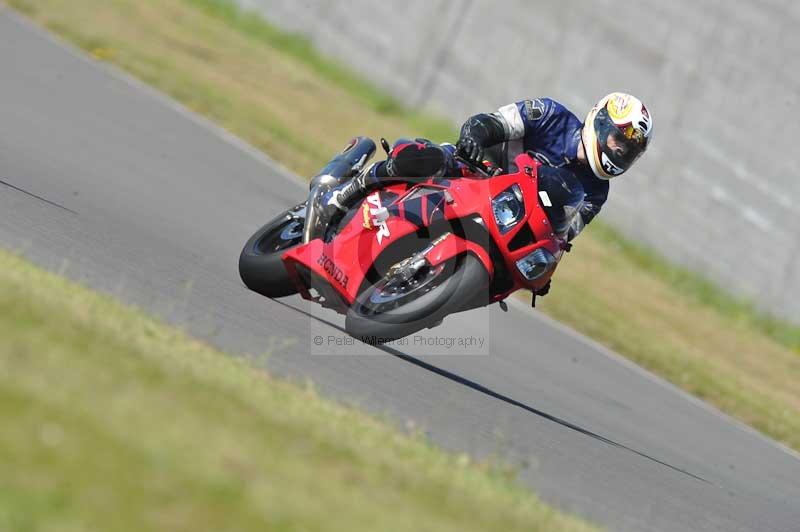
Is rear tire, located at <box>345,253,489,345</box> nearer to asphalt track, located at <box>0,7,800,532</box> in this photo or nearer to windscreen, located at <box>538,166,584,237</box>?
asphalt track, located at <box>0,7,800,532</box>

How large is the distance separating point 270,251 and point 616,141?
2114 millimetres

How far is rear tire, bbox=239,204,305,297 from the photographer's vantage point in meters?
7.49

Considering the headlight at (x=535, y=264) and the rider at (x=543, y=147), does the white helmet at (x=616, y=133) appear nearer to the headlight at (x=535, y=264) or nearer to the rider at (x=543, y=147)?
the rider at (x=543, y=147)

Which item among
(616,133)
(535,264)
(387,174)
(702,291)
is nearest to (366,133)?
(702,291)

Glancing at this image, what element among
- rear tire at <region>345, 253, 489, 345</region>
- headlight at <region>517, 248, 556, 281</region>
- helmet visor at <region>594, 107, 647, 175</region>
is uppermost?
helmet visor at <region>594, 107, 647, 175</region>

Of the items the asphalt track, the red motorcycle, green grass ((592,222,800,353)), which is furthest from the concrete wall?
the red motorcycle

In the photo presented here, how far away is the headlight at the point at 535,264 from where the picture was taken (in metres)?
7.18

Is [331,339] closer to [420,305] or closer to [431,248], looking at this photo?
[420,305]

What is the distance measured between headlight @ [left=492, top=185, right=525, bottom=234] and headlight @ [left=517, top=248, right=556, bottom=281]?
0.22 meters

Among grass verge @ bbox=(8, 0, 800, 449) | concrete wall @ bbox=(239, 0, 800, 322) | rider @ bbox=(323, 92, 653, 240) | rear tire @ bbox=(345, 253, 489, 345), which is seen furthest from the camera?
concrete wall @ bbox=(239, 0, 800, 322)

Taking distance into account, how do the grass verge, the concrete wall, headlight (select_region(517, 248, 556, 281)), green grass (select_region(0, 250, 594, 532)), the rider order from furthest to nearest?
the concrete wall < the grass verge < the rider < headlight (select_region(517, 248, 556, 281)) < green grass (select_region(0, 250, 594, 532))

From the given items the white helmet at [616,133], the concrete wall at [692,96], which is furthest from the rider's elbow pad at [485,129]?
the concrete wall at [692,96]

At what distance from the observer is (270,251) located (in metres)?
7.61

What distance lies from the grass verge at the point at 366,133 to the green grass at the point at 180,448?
6291mm
